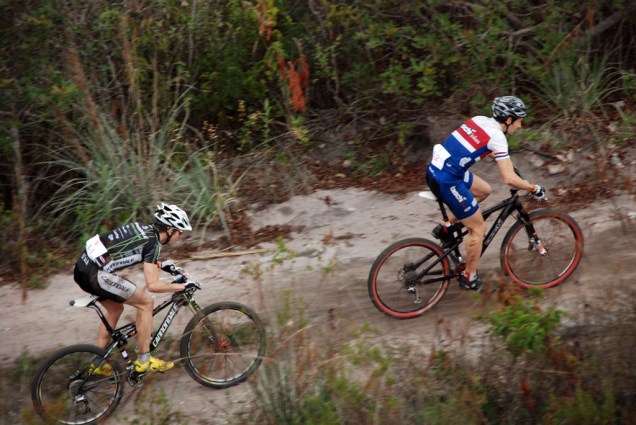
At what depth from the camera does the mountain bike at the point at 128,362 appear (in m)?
6.18

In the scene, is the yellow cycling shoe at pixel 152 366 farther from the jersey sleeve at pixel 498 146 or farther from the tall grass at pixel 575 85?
the tall grass at pixel 575 85

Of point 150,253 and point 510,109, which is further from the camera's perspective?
point 510,109

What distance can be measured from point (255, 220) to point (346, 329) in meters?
2.87

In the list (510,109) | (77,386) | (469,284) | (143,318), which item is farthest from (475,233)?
(77,386)

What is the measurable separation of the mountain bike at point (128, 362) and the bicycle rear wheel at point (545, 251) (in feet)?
8.60

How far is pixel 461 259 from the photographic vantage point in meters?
7.45

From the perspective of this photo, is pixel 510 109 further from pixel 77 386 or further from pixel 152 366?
pixel 77 386

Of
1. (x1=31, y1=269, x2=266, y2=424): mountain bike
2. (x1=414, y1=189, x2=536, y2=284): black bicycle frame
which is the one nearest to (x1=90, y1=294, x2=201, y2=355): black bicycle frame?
(x1=31, y1=269, x2=266, y2=424): mountain bike

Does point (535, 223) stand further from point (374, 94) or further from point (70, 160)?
point (70, 160)

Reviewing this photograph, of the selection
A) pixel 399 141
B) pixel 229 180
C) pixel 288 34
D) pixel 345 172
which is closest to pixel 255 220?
pixel 229 180

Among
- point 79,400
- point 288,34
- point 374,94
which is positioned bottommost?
point 79,400

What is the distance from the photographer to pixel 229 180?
9789 millimetres

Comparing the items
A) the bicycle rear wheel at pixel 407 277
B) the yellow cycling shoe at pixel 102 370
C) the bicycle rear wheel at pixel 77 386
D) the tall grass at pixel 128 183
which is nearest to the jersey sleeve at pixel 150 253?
the bicycle rear wheel at pixel 77 386

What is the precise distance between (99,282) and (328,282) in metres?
2.70
